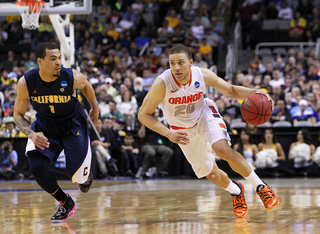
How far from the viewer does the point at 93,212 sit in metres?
5.52

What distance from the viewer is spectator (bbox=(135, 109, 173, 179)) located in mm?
11445

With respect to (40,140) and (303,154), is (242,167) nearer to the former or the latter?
(40,140)

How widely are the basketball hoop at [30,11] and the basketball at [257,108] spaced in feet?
19.1

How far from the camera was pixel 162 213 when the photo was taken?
211 inches

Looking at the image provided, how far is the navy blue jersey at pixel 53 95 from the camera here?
4.93 metres

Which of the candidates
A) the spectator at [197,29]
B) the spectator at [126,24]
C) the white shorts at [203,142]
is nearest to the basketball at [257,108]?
the white shorts at [203,142]

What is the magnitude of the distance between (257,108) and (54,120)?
2213 mm

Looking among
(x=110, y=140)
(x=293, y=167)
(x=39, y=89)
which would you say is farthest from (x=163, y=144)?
(x=39, y=89)

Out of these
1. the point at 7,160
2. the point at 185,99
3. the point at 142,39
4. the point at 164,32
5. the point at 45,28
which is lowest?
the point at 7,160

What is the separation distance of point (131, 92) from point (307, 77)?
5.37 meters

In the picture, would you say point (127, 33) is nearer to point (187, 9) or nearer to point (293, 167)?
point (187, 9)

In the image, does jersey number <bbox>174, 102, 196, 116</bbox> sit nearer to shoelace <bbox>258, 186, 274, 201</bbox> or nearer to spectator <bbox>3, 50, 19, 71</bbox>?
shoelace <bbox>258, 186, 274, 201</bbox>

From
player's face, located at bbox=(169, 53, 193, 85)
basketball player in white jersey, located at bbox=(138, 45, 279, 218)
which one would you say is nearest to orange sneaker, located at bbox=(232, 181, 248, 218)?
basketball player in white jersey, located at bbox=(138, 45, 279, 218)

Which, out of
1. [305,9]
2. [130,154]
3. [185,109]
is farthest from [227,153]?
[305,9]
